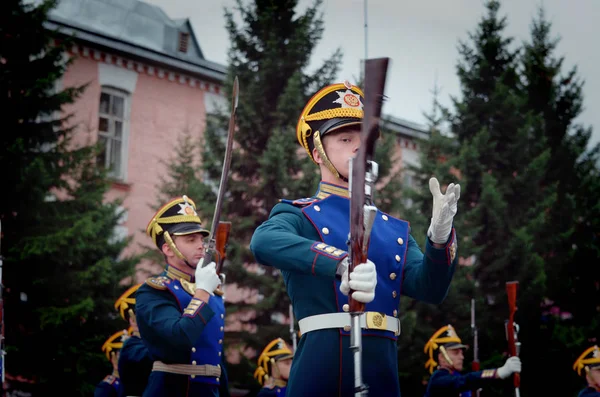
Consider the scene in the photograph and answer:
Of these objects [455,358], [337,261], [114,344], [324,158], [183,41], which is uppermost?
[183,41]

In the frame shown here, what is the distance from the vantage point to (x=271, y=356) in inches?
502

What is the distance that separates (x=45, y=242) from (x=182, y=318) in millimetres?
8250

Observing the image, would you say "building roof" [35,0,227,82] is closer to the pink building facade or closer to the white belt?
the pink building facade

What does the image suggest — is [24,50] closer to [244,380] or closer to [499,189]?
[244,380]

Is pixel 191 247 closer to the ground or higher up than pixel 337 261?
higher up

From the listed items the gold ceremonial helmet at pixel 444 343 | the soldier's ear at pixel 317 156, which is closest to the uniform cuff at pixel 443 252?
the soldier's ear at pixel 317 156

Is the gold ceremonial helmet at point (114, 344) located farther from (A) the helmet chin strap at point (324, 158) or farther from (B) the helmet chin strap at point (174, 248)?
(A) the helmet chin strap at point (324, 158)

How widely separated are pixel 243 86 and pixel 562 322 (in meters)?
8.85

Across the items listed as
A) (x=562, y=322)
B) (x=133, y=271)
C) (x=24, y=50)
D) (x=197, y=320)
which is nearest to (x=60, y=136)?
(x=24, y=50)

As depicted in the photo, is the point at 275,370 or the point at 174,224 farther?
the point at 275,370

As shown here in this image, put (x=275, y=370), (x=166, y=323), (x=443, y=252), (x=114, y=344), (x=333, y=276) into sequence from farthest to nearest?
1. (x=275, y=370)
2. (x=114, y=344)
3. (x=166, y=323)
4. (x=443, y=252)
5. (x=333, y=276)

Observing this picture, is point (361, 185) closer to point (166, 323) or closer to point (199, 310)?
point (199, 310)

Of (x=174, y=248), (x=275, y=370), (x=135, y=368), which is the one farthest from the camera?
(x=275, y=370)

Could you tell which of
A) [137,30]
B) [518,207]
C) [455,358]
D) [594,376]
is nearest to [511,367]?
[455,358]
